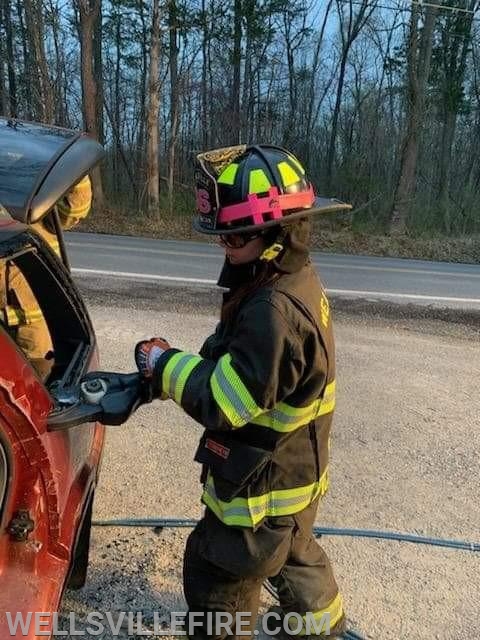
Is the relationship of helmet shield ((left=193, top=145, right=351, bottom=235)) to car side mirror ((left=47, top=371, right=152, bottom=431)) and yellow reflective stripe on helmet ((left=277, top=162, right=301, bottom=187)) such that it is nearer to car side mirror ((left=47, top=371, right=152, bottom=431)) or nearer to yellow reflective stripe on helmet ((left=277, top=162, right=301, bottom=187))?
yellow reflective stripe on helmet ((left=277, top=162, right=301, bottom=187))

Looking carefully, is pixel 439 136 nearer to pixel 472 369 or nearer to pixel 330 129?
pixel 330 129

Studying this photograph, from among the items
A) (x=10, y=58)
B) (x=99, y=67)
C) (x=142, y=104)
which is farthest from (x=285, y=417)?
(x=10, y=58)

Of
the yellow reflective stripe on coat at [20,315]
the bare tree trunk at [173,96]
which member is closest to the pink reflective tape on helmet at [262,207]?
the yellow reflective stripe on coat at [20,315]

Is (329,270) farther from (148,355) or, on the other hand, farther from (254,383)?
(254,383)

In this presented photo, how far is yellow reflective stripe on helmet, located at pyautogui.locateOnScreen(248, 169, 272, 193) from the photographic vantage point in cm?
173

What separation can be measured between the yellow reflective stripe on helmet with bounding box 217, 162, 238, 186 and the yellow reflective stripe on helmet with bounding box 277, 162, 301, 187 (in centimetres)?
13

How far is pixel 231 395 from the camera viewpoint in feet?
5.47

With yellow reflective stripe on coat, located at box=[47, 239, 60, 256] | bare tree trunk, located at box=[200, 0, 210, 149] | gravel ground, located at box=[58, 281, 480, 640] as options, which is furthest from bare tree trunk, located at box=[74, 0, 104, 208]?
yellow reflective stripe on coat, located at box=[47, 239, 60, 256]

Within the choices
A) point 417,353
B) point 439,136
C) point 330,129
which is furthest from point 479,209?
point 417,353

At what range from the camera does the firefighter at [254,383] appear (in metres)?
1.68

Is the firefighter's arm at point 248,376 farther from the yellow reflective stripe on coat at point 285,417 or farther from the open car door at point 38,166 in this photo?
the open car door at point 38,166

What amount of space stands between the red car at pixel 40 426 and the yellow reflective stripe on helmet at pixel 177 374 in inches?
8.6

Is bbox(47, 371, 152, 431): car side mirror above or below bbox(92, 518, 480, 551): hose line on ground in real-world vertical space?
above

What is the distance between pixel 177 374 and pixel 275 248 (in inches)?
17.6
